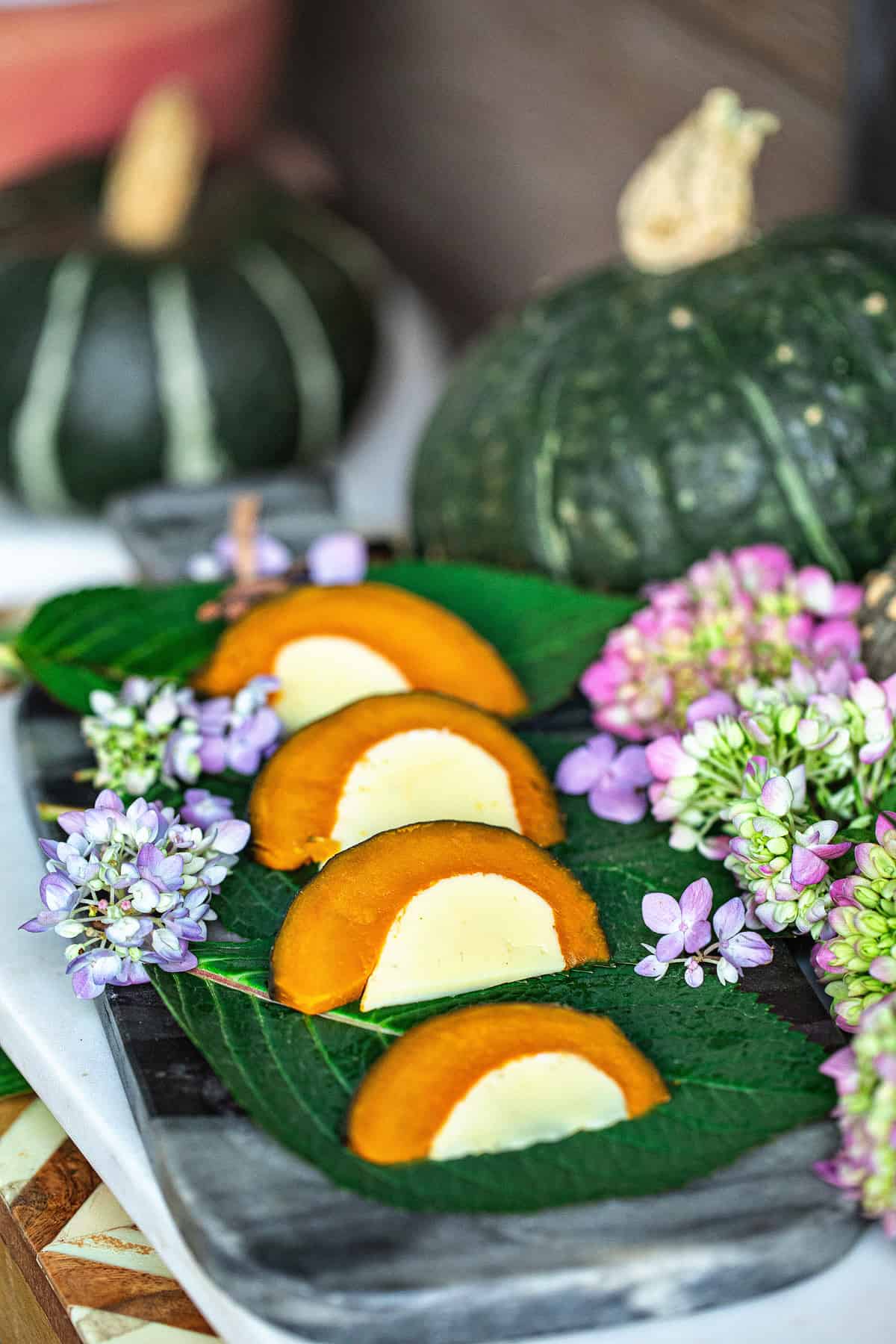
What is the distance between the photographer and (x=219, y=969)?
2.20ft

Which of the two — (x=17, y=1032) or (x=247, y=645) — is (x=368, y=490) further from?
(x=17, y=1032)

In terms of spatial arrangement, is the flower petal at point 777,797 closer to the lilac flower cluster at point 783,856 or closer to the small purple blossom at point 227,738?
the lilac flower cluster at point 783,856

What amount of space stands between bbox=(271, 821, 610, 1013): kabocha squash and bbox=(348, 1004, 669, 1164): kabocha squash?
4cm

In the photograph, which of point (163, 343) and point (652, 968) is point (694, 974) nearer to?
point (652, 968)

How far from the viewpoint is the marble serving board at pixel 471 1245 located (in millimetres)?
527

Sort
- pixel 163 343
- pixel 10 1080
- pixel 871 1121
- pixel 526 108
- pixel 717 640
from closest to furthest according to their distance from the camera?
pixel 871 1121 < pixel 10 1080 < pixel 717 640 < pixel 163 343 < pixel 526 108

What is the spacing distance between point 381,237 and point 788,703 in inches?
58.4

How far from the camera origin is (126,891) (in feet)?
2.21

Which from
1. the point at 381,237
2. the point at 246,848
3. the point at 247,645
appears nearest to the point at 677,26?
the point at 381,237

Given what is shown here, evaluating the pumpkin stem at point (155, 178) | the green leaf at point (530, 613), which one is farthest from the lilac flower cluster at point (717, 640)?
the pumpkin stem at point (155, 178)

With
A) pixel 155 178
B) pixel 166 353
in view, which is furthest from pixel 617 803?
pixel 155 178

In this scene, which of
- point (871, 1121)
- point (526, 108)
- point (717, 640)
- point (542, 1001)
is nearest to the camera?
point (871, 1121)

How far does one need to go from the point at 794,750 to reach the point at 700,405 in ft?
1.14

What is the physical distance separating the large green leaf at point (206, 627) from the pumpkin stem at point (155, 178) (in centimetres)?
68
